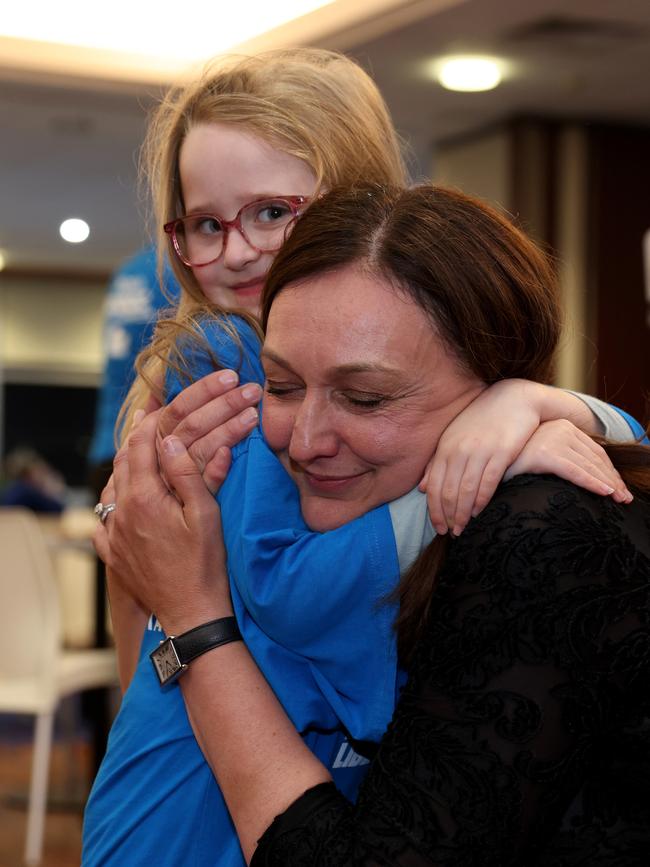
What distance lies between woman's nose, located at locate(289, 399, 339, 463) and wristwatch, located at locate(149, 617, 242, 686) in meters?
0.20

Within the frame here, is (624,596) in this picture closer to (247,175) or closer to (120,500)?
(120,500)

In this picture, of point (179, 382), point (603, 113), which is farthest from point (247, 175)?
point (603, 113)

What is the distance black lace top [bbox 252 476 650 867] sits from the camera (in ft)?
3.36

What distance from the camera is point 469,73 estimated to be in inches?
211

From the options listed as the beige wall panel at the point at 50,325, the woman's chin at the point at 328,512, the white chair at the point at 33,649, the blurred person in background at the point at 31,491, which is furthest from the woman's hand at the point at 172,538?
the beige wall panel at the point at 50,325

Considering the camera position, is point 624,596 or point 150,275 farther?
point 150,275

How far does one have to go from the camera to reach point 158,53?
16.9ft

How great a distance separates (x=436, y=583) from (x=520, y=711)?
141 mm

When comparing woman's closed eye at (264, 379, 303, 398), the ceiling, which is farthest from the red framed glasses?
the ceiling

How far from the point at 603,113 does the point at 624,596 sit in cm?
552

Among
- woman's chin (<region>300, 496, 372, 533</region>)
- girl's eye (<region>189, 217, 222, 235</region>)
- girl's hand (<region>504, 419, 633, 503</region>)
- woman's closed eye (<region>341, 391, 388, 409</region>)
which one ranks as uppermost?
girl's eye (<region>189, 217, 222, 235</region>)

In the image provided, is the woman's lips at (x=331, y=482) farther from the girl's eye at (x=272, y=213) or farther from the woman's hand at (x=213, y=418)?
the girl's eye at (x=272, y=213)

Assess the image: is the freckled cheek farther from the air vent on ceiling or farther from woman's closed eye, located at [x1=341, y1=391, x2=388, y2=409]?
the air vent on ceiling

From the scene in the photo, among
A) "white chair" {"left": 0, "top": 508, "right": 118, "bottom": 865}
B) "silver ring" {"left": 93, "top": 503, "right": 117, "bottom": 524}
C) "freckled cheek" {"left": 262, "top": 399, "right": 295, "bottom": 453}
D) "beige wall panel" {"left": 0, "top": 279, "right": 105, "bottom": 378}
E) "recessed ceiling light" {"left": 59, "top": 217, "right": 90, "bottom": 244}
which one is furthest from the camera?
"beige wall panel" {"left": 0, "top": 279, "right": 105, "bottom": 378}
